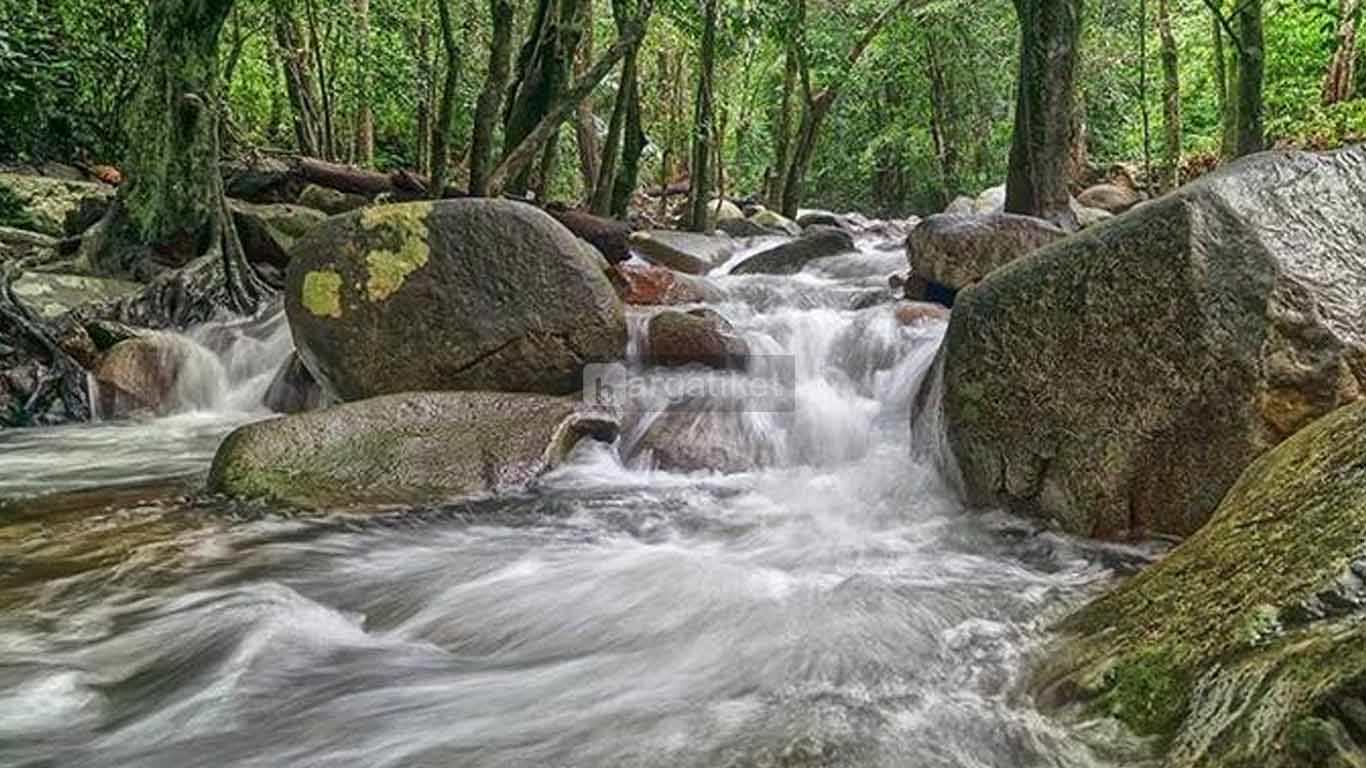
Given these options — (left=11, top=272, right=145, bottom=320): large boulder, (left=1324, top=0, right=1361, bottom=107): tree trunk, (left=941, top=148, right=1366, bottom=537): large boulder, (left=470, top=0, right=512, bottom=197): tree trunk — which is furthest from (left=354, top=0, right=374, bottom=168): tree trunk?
(left=1324, top=0, right=1361, bottom=107): tree trunk

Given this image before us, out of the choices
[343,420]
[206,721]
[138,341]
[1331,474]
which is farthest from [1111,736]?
[138,341]

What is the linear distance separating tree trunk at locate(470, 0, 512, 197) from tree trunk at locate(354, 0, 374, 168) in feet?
18.6

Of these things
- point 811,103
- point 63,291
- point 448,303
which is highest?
point 811,103

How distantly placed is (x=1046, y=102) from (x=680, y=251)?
13.8ft

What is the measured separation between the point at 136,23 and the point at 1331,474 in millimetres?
13529

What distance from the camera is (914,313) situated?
7.52 metres

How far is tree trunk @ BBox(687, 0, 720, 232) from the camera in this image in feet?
37.6

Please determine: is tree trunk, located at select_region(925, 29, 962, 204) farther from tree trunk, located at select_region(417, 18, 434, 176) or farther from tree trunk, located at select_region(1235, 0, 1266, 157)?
tree trunk, located at select_region(417, 18, 434, 176)

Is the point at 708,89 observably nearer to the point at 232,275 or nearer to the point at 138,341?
the point at 232,275

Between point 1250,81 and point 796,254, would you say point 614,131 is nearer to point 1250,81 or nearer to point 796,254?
point 796,254

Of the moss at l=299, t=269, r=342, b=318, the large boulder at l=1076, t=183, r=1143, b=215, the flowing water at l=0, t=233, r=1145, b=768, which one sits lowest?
the flowing water at l=0, t=233, r=1145, b=768

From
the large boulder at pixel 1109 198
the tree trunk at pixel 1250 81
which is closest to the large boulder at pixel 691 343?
the tree trunk at pixel 1250 81

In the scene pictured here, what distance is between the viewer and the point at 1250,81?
1006cm

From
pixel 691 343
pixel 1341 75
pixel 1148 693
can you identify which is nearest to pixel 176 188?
pixel 691 343
